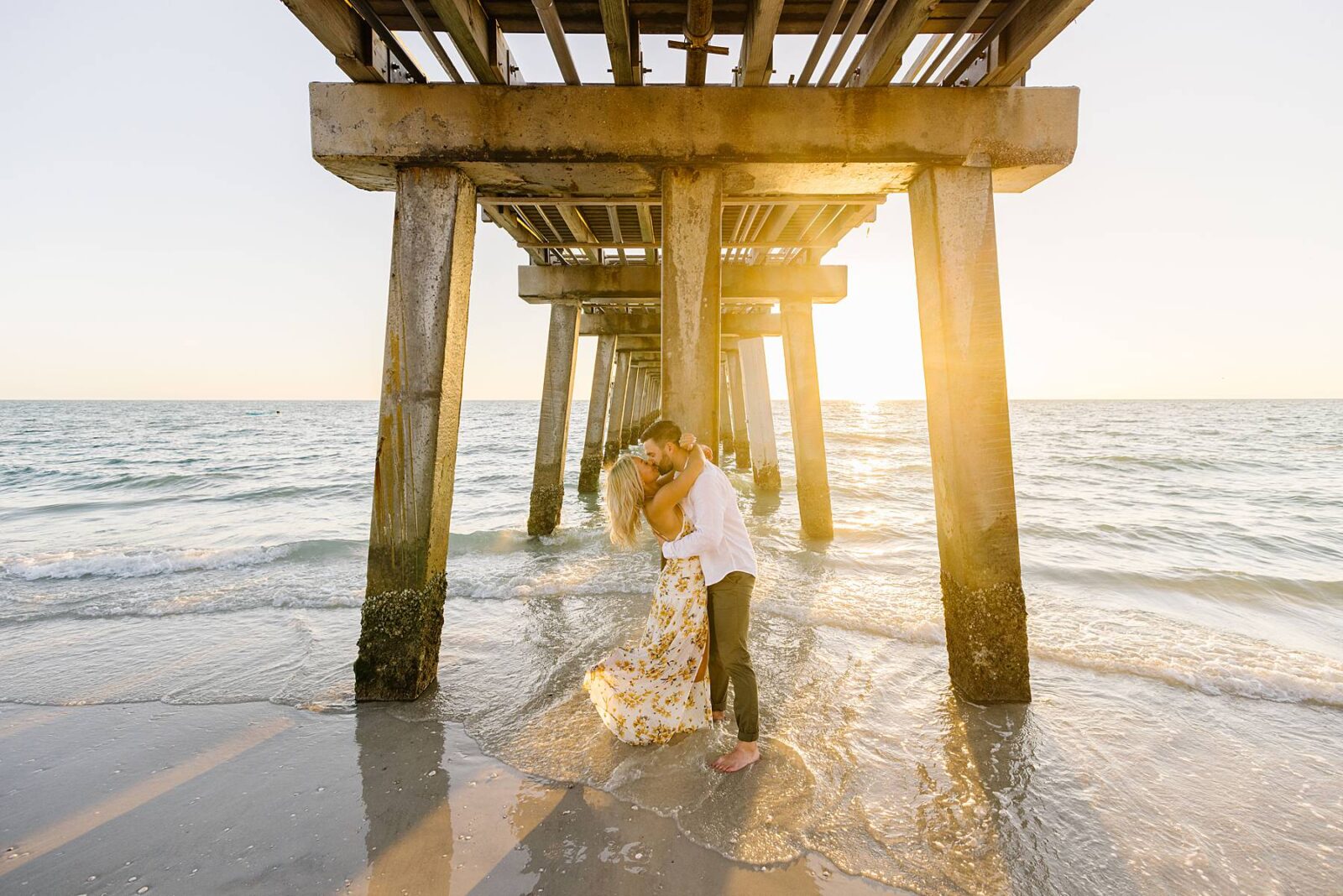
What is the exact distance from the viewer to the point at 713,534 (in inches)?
119

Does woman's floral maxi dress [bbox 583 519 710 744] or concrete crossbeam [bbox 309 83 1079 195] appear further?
concrete crossbeam [bbox 309 83 1079 195]

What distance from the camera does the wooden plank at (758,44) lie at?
10.5 feet

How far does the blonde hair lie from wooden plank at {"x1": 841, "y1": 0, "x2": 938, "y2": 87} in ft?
9.42

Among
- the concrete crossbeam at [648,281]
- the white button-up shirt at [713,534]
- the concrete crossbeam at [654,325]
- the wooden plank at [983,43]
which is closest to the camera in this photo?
the white button-up shirt at [713,534]

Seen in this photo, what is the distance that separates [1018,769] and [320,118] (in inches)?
226

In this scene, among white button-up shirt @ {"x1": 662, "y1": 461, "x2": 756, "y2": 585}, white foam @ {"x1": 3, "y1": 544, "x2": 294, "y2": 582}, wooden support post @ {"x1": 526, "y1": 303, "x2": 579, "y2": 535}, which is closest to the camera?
white button-up shirt @ {"x1": 662, "y1": 461, "x2": 756, "y2": 585}

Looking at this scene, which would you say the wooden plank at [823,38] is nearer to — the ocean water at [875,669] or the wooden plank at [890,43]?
the wooden plank at [890,43]

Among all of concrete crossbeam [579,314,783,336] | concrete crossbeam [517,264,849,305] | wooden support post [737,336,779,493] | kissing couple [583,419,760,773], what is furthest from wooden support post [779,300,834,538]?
kissing couple [583,419,760,773]

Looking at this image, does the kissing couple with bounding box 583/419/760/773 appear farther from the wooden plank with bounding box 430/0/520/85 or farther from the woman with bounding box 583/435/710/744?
the wooden plank with bounding box 430/0/520/85

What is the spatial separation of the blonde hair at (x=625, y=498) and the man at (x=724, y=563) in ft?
0.49

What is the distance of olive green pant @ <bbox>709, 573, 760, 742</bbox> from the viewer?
3094mm

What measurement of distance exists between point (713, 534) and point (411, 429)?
211 cm

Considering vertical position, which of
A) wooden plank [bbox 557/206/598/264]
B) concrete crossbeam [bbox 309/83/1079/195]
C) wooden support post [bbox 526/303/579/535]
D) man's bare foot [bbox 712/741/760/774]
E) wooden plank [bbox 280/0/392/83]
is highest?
wooden plank [bbox 557/206/598/264]

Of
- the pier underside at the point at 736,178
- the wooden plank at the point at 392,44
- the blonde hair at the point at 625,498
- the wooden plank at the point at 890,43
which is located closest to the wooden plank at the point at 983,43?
the pier underside at the point at 736,178
